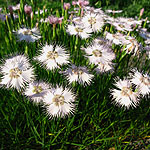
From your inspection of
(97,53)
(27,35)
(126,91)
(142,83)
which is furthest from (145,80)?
(27,35)

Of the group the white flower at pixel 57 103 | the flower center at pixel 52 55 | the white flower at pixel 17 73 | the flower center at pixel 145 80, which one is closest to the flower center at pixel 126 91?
the flower center at pixel 145 80

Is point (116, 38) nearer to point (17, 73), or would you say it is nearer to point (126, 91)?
point (126, 91)

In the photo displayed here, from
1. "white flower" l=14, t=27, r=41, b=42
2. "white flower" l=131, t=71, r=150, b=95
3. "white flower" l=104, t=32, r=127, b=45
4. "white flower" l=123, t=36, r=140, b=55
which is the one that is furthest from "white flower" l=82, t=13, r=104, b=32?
"white flower" l=131, t=71, r=150, b=95

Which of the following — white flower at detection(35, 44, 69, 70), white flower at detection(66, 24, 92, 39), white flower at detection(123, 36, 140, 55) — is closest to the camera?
white flower at detection(35, 44, 69, 70)

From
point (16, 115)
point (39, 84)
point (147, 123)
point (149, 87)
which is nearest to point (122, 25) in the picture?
point (149, 87)

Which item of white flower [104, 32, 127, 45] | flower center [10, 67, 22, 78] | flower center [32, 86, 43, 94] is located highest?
white flower [104, 32, 127, 45]

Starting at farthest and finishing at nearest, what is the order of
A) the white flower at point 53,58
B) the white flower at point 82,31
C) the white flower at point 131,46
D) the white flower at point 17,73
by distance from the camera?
1. the white flower at point 82,31
2. the white flower at point 131,46
3. the white flower at point 53,58
4. the white flower at point 17,73

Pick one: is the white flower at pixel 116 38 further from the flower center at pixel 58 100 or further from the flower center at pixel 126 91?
the flower center at pixel 58 100

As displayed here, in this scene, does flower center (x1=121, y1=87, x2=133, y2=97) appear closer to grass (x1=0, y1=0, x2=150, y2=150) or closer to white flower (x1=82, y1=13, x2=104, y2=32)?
grass (x1=0, y1=0, x2=150, y2=150)

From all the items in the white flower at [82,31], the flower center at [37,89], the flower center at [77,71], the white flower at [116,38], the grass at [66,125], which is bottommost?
the grass at [66,125]
